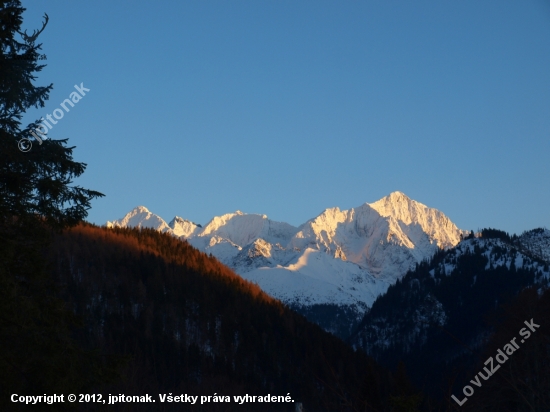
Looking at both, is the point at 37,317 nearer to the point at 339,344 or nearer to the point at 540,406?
the point at 540,406

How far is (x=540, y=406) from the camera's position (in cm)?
1123

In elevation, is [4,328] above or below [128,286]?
below

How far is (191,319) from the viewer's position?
134375mm

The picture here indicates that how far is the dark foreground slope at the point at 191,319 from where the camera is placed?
121875mm

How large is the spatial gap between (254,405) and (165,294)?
203 ft

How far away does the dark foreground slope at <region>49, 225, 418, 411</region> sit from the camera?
122 metres

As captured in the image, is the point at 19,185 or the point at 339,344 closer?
the point at 19,185

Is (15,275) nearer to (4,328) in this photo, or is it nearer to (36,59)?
(4,328)

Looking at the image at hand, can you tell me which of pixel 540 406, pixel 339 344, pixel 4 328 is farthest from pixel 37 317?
pixel 339 344

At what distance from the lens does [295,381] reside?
4948 inches

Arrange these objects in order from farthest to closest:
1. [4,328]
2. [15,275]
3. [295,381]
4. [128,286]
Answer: [128,286] → [295,381] → [15,275] → [4,328]

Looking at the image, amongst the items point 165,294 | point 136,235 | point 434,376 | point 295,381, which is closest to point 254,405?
point 295,381

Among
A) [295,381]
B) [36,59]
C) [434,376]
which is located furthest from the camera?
[434,376]

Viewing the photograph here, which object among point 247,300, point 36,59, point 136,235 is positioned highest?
point 136,235
